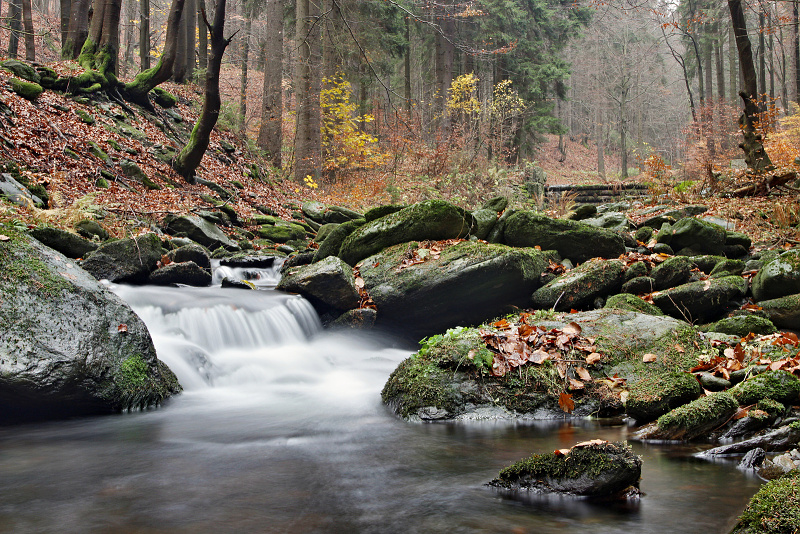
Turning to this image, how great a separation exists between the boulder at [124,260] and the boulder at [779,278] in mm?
8888

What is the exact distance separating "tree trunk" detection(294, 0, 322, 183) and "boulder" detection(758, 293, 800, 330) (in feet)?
44.7

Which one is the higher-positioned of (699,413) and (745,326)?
(745,326)

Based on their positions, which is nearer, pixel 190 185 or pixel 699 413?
pixel 699 413

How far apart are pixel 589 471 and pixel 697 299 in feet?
16.5

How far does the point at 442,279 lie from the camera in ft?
26.0

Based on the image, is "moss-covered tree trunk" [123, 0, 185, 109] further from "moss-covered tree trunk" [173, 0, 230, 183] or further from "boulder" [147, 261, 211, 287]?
"boulder" [147, 261, 211, 287]

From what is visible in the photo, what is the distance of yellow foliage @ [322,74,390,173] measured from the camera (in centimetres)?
1917

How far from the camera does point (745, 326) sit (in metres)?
6.46

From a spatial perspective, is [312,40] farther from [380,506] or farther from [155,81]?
[380,506]

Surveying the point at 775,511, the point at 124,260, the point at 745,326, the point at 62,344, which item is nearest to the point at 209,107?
the point at 124,260

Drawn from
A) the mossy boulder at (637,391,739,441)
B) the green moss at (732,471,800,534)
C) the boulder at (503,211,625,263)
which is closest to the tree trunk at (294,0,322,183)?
the boulder at (503,211,625,263)

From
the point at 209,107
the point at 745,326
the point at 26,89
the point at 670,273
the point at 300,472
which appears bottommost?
the point at 300,472

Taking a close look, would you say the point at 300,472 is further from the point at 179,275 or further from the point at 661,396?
the point at 179,275

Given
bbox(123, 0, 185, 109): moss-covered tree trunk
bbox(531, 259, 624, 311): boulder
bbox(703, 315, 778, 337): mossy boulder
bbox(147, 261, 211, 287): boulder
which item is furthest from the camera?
bbox(123, 0, 185, 109): moss-covered tree trunk
